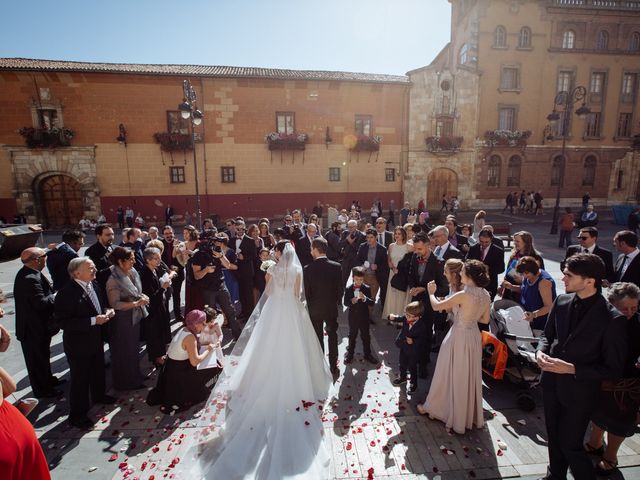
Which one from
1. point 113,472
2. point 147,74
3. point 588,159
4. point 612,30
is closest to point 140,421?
point 113,472

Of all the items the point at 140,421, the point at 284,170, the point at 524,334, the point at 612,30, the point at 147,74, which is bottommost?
the point at 140,421

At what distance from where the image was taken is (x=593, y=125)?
89.9 ft

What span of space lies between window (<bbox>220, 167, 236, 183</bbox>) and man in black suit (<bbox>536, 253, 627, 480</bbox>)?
21623 millimetres

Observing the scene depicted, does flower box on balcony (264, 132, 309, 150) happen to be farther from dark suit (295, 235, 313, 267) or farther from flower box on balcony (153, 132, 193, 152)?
dark suit (295, 235, 313, 267)

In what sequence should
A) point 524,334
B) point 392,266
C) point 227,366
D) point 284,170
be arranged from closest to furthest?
point 524,334
point 227,366
point 392,266
point 284,170

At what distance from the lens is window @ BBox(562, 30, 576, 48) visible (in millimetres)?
26161

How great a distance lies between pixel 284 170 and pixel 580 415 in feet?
71.0

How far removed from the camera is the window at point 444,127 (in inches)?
969

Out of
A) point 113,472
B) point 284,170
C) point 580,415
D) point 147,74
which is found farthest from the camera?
point 284,170

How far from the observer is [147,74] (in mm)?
20797

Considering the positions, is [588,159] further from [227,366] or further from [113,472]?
[113,472]

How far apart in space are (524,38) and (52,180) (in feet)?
113

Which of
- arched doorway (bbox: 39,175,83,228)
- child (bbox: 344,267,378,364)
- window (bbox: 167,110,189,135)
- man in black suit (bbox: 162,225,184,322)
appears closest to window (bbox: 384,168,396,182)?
window (bbox: 167,110,189,135)

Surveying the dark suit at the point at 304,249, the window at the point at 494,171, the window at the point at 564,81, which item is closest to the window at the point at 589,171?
the window at the point at 564,81
